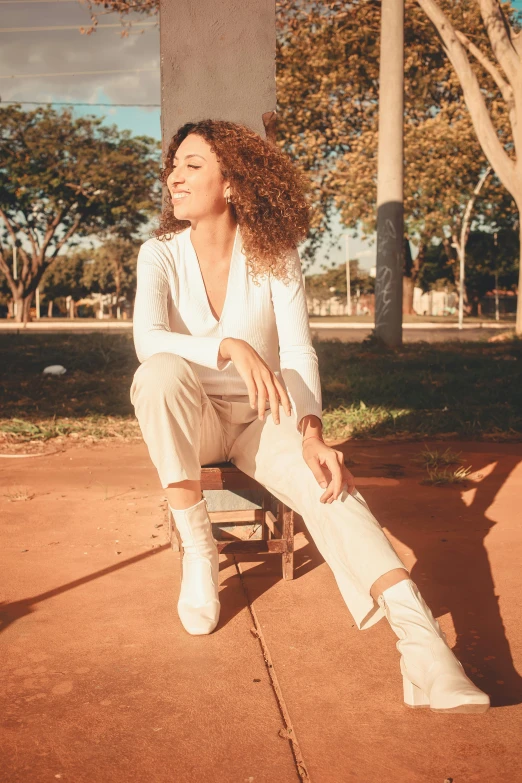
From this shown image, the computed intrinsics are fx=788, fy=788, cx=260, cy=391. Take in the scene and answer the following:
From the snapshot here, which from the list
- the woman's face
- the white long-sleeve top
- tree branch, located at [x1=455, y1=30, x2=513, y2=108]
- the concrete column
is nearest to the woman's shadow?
the white long-sleeve top

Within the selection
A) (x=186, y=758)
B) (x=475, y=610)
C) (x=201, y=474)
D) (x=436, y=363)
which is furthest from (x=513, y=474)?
(x=436, y=363)

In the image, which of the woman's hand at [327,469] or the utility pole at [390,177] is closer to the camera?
the woman's hand at [327,469]

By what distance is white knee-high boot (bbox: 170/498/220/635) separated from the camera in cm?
236

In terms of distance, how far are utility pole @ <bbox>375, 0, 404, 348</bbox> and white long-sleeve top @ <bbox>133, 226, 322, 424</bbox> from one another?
9398 mm

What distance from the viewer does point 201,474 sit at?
2.62 m

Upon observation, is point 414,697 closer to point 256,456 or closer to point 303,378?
point 256,456

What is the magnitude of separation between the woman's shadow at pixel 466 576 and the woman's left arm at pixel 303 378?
597 millimetres

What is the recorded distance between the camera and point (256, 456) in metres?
2.54

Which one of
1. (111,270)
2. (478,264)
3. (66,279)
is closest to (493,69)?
(478,264)

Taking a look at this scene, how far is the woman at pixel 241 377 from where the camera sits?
2037mm

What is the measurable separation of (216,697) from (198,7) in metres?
2.78

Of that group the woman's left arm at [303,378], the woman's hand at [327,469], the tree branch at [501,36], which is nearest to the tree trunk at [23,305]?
the tree branch at [501,36]

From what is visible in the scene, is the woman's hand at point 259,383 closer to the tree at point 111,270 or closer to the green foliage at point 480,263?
the green foliage at point 480,263

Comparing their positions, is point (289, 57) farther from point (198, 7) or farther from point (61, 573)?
point (61, 573)
